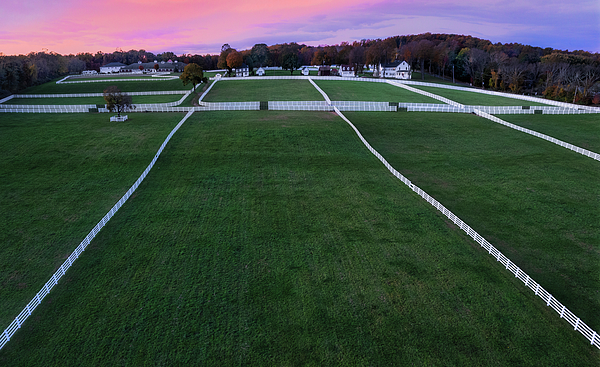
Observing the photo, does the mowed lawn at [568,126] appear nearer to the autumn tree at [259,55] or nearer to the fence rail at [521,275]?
the fence rail at [521,275]

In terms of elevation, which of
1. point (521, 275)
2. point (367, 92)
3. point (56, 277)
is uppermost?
point (367, 92)

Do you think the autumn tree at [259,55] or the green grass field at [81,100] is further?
the autumn tree at [259,55]

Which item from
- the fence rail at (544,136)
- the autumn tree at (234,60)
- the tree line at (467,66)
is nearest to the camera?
the fence rail at (544,136)

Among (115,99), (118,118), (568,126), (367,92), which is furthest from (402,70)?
(118,118)

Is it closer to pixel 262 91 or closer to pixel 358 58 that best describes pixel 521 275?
pixel 262 91

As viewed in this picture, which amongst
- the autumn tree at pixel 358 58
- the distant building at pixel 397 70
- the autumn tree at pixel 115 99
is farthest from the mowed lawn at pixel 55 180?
the autumn tree at pixel 358 58

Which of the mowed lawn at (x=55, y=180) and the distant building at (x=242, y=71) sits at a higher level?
the distant building at (x=242, y=71)

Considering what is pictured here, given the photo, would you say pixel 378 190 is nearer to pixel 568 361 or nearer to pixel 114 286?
pixel 568 361
